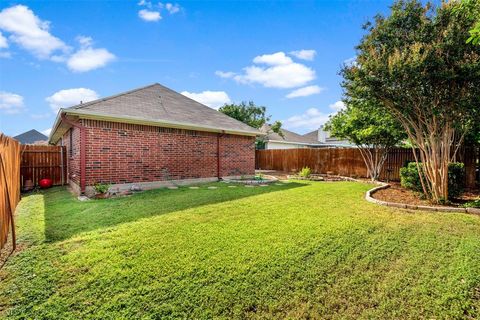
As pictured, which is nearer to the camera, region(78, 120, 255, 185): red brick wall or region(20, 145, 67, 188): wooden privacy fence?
region(78, 120, 255, 185): red brick wall

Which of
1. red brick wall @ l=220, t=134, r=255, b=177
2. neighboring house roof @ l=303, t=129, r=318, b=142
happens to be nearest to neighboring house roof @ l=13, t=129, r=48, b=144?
red brick wall @ l=220, t=134, r=255, b=177

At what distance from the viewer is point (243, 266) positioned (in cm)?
303

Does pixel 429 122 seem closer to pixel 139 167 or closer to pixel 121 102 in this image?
pixel 139 167

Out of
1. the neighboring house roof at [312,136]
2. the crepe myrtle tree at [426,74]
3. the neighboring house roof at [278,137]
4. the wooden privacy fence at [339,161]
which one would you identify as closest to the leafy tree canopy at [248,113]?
the neighboring house roof at [278,137]

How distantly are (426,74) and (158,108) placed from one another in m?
9.38

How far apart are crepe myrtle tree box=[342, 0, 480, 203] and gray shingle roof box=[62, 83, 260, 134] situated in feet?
21.2

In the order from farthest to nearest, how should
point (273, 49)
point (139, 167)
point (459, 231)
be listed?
point (273, 49) → point (139, 167) → point (459, 231)

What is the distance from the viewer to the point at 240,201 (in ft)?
22.6

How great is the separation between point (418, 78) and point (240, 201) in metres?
5.46

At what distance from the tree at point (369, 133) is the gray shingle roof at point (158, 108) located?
464 centimetres

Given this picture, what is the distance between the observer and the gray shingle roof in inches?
334

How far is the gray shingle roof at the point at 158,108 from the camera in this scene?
848 centimetres

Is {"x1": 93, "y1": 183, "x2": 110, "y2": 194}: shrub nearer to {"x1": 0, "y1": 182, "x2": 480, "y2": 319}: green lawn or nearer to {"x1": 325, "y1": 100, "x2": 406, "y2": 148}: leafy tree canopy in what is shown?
{"x1": 0, "y1": 182, "x2": 480, "y2": 319}: green lawn

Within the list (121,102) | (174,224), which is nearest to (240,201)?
(174,224)
